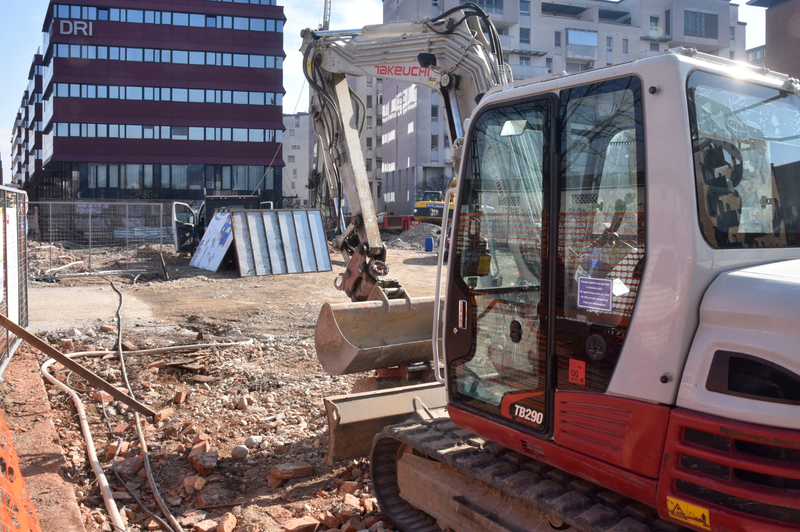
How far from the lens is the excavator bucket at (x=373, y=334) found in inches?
239

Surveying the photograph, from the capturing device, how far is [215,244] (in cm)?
1995

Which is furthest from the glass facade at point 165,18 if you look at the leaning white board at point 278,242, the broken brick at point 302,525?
the broken brick at point 302,525

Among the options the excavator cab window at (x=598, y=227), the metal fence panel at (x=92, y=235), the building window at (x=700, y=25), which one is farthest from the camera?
the building window at (x=700, y=25)

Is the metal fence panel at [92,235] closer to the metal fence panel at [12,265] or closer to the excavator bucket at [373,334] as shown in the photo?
the metal fence panel at [12,265]

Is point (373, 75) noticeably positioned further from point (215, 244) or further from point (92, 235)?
point (92, 235)

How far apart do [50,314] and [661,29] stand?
2499 inches

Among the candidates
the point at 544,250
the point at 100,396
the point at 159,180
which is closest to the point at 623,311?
the point at 544,250

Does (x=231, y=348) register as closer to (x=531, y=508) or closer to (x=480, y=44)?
(x=480, y=44)

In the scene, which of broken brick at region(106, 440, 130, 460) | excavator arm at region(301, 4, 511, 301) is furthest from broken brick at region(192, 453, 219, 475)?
excavator arm at region(301, 4, 511, 301)

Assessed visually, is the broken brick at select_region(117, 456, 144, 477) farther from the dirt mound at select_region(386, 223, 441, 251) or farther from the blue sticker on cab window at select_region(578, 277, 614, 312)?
the dirt mound at select_region(386, 223, 441, 251)

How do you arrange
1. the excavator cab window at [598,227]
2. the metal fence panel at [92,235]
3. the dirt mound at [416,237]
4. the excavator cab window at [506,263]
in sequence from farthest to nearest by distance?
1. the dirt mound at [416,237]
2. the metal fence panel at [92,235]
3. the excavator cab window at [506,263]
4. the excavator cab window at [598,227]

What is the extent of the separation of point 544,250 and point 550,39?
62210 mm

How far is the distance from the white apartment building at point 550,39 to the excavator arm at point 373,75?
49.2m

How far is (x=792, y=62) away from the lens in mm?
30766
